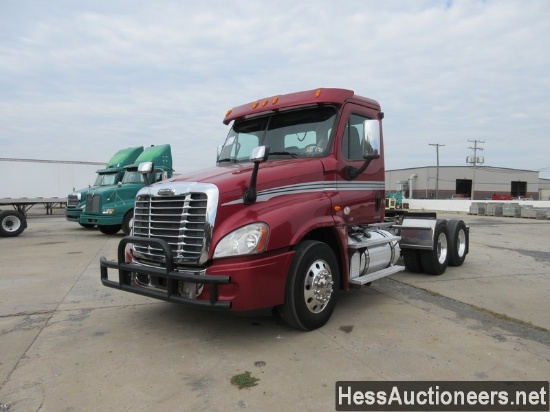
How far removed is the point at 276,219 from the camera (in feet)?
13.0

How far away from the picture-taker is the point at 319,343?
409 centimetres

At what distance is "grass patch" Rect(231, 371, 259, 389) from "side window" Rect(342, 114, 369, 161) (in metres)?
2.82

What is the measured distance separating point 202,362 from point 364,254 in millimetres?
2523

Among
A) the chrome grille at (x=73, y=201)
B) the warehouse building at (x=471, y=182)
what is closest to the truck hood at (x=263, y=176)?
the chrome grille at (x=73, y=201)

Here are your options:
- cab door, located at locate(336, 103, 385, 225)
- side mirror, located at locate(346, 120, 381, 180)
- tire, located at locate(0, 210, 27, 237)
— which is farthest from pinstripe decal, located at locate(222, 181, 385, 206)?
tire, located at locate(0, 210, 27, 237)

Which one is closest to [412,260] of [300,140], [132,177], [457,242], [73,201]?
[457,242]

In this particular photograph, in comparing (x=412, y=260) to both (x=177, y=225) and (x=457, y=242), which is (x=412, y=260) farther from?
(x=177, y=225)

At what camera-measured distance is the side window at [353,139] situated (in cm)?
513

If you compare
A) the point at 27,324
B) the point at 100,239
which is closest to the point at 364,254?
the point at 27,324

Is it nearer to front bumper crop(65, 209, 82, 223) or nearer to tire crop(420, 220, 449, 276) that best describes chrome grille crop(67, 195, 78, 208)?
front bumper crop(65, 209, 82, 223)

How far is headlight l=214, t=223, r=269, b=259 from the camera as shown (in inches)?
149

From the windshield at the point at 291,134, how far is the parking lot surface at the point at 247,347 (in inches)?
79.5

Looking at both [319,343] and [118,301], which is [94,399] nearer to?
[319,343]

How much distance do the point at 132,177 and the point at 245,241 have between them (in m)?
12.3
